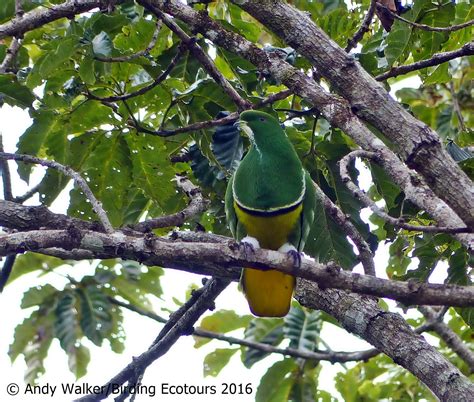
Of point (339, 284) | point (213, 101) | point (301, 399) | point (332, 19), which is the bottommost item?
point (339, 284)

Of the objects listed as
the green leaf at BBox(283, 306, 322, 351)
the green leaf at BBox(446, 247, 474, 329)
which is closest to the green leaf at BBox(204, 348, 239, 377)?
the green leaf at BBox(283, 306, 322, 351)

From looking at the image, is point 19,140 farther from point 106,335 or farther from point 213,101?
point 106,335

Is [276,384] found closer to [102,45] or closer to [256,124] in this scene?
[256,124]

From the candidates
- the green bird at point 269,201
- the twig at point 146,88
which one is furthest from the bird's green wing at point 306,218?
the twig at point 146,88

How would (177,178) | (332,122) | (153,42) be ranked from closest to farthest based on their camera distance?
(332,122), (153,42), (177,178)

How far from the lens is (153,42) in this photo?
385 cm

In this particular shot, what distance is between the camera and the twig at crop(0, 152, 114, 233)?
3145 millimetres

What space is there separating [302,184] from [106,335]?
2.10m

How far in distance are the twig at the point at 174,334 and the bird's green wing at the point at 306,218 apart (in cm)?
41

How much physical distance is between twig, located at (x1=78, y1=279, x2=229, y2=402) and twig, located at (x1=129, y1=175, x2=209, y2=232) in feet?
1.08

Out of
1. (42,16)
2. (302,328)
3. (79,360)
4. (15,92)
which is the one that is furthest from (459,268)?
(79,360)

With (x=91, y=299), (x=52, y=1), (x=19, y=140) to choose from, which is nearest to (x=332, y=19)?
(x=52, y=1)

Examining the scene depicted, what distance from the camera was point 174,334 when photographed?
150 inches

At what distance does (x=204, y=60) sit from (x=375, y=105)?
0.98 meters
